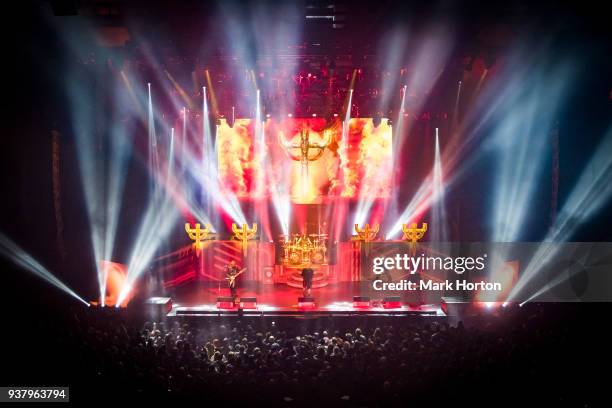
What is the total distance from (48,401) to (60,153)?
6492 millimetres

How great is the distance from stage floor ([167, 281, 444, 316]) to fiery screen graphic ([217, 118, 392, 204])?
12.6 ft

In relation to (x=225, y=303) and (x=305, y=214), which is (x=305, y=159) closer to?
(x=305, y=214)

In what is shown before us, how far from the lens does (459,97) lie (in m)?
12.3

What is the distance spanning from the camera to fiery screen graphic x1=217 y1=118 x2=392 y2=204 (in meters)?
15.2

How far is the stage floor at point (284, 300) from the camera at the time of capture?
358 inches

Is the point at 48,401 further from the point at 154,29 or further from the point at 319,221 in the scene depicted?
the point at 319,221


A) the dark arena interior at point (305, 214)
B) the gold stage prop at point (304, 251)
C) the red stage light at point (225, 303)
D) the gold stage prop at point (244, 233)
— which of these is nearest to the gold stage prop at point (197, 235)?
the dark arena interior at point (305, 214)

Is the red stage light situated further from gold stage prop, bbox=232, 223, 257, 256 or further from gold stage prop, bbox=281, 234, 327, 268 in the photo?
gold stage prop, bbox=232, 223, 257, 256

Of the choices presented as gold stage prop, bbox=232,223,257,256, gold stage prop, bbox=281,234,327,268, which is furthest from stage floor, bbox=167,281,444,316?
gold stage prop, bbox=232,223,257,256

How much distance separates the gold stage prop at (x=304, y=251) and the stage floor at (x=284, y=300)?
652 mm

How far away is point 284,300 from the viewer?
10.4 m

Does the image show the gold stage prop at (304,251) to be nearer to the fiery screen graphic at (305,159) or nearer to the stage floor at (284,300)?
the stage floor at (284,300)

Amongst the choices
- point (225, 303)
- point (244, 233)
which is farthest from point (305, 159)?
point (225, 303)

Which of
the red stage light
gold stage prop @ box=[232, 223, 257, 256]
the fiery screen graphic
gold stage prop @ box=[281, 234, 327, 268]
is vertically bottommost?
the red stage light
